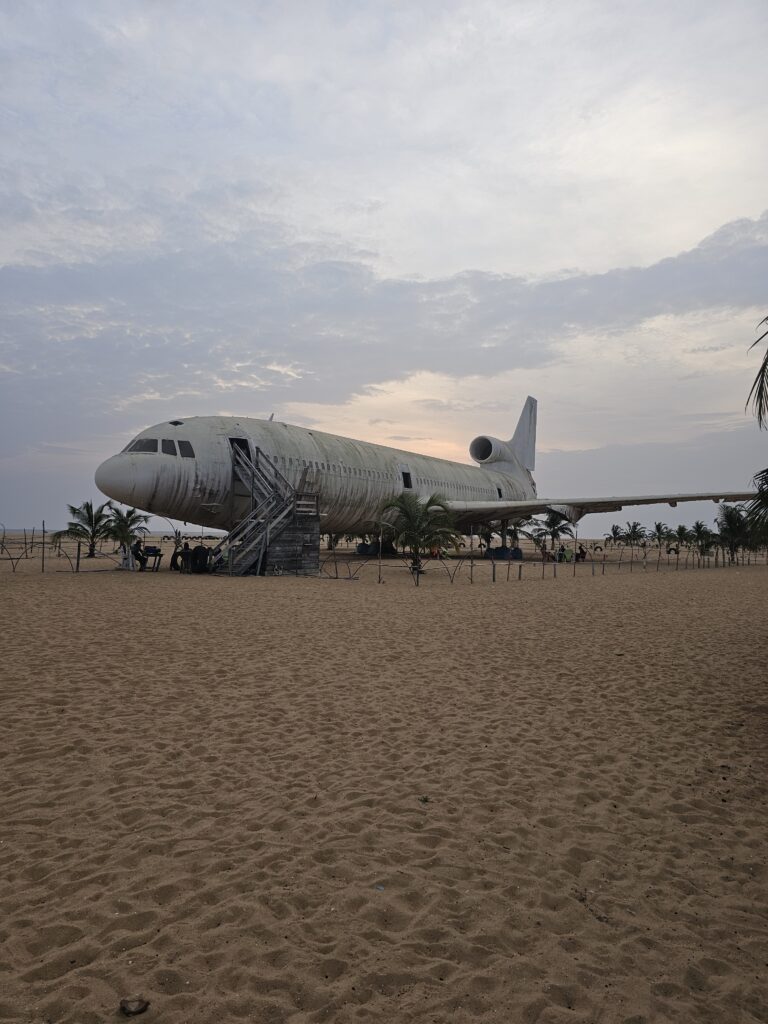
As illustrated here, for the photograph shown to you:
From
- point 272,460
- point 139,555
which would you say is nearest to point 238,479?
point 272,460

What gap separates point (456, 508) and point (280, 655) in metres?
22.4

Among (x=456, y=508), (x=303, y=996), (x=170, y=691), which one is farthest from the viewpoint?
(x=456, y=508)

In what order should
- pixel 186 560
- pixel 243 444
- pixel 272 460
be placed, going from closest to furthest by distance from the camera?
pixel 243 444 → pixel 272 460 → pixel 186 560

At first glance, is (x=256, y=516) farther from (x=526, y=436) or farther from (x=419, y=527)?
(x=526, y=436)

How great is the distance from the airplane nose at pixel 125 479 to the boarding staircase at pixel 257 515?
3068mm

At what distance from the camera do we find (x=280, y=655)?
9.21 metres

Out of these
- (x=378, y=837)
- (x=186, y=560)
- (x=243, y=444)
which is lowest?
(x=378, y=837)

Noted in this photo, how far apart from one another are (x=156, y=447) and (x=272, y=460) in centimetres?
424

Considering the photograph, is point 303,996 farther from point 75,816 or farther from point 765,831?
point 765,831

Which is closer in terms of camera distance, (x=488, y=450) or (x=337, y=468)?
(x=337, y=468)

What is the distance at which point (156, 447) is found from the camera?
64.2ft

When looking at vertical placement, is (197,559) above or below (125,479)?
below

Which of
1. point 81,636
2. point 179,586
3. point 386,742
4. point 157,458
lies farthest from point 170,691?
point 157,458

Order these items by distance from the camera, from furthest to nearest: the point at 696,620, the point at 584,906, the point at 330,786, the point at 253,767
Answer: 1. the point at 696,620
2. the point at 253,767
3. the point at 330,786
4. the point at 584,906
